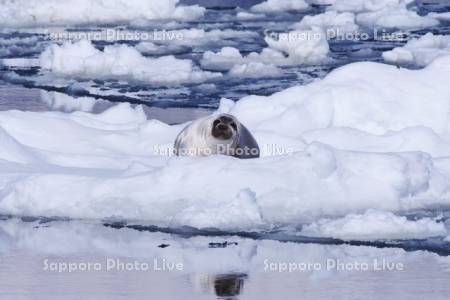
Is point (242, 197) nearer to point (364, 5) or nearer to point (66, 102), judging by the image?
point (66, 102)

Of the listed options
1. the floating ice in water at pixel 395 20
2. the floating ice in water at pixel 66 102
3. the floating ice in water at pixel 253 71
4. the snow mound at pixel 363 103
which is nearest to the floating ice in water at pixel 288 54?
the floating ice in water at pixel 253 71

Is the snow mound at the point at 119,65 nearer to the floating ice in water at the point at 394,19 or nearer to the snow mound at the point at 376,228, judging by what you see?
the floating ice in water at the point at 394,19

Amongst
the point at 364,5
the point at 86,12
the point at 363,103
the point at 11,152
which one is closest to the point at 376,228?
the point at 11,152

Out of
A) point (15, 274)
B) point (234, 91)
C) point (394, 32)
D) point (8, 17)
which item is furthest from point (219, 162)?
point (8, 17)

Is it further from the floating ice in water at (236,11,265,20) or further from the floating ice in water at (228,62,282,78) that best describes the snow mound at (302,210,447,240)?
the floating ice in water at (236,11,265,20)

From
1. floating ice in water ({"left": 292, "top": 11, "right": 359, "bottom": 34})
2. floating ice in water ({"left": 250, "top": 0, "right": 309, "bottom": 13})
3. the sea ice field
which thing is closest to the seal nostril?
the sea ice field

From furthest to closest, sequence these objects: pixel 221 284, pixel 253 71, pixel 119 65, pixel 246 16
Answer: pixel 246 16 < pixel 119 65 < pixel 253 71 < pixel 221 284
